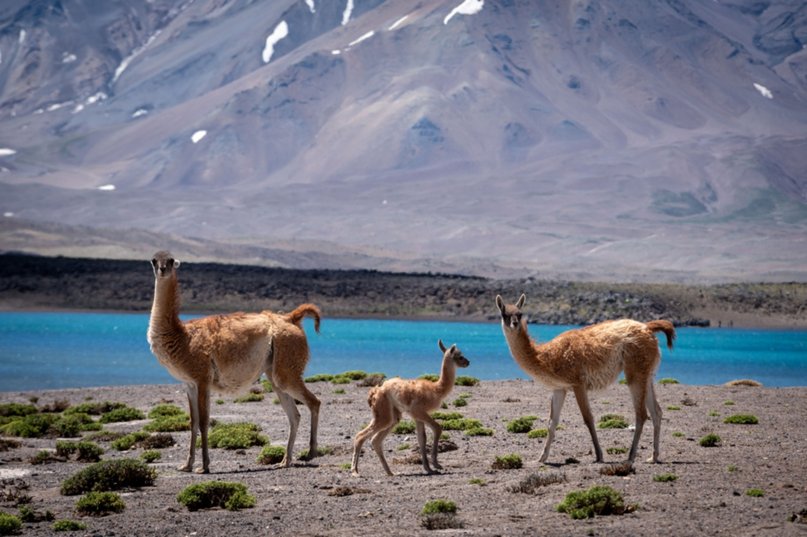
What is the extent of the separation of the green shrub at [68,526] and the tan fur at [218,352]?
3.20m

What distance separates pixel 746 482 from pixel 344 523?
4524 millimetres

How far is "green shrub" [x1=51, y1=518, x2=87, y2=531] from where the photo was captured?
44.8 feet

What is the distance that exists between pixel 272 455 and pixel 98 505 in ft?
12.3

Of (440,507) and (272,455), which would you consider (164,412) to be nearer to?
(272,455)

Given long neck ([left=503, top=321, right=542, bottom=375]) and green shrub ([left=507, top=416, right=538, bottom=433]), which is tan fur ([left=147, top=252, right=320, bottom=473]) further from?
green shrub ([left=507, top=416, right=538, bottom=433])

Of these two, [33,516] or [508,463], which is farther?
[508,463]

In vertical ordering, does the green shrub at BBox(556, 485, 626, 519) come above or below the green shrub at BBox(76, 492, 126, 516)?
above

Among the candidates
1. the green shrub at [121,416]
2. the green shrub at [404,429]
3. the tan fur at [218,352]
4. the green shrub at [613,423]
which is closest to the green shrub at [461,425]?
the green shrub at [404,429]

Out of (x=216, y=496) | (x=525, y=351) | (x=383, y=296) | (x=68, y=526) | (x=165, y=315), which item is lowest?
(x=68, y=526)

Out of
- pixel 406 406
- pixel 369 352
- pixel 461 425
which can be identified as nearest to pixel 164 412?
pixel 461 425

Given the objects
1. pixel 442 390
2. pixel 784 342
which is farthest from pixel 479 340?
pixel 442 390

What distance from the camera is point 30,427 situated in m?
21.9

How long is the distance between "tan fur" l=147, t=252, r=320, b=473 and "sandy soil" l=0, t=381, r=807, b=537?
900 mm

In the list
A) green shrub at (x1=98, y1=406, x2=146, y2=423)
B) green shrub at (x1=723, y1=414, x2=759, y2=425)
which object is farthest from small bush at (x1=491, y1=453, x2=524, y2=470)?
green shrub at (x1=98, y1=406, x2=146, y2=423)
